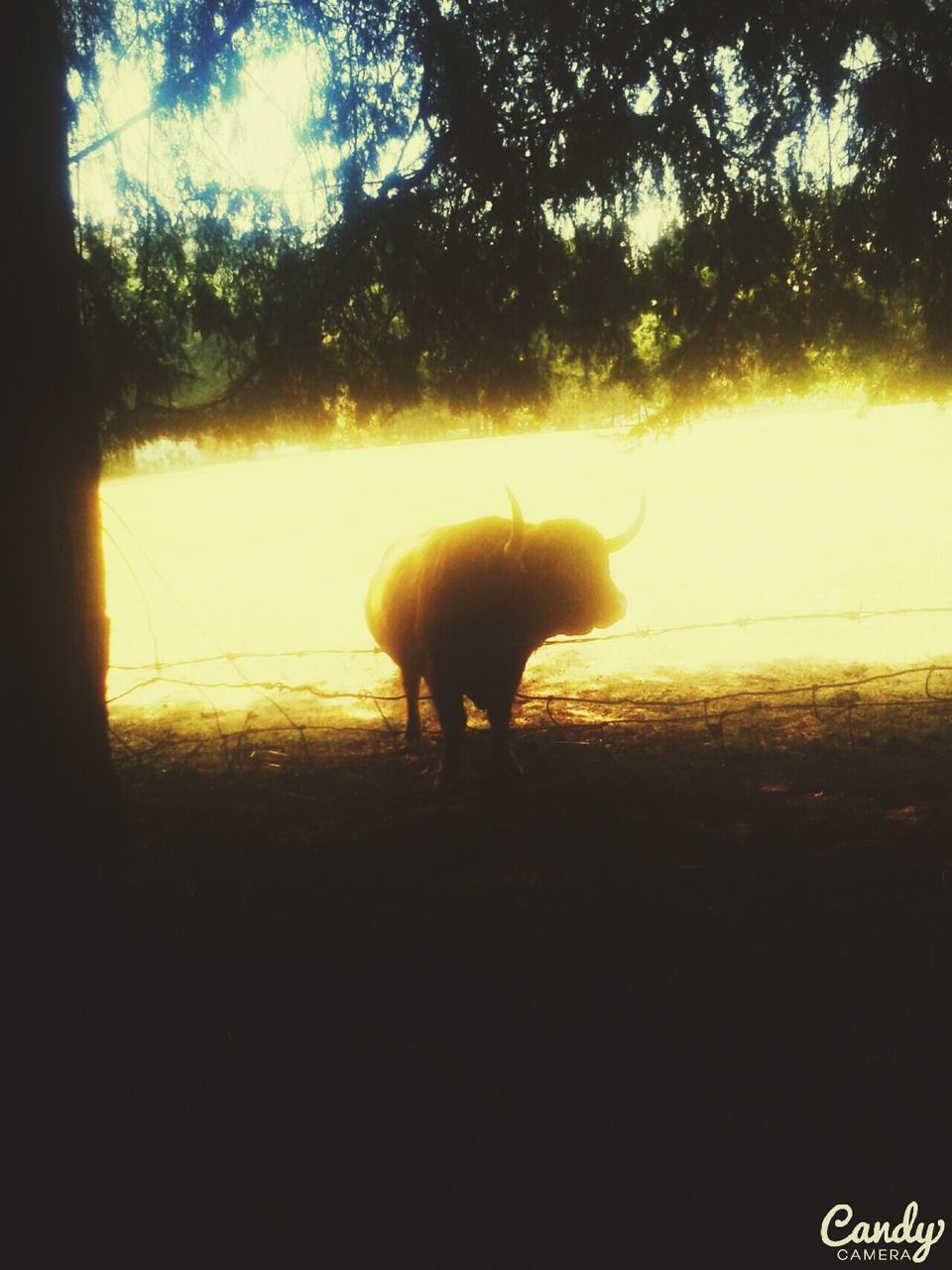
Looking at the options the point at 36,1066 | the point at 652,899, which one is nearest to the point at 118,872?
the point at 36,1066

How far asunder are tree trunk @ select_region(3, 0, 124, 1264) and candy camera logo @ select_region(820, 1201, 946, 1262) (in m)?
1.63

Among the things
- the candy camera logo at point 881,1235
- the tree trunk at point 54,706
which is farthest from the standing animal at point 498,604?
the candy camera logo at point 881,1235

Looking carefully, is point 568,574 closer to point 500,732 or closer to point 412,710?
point 500,732

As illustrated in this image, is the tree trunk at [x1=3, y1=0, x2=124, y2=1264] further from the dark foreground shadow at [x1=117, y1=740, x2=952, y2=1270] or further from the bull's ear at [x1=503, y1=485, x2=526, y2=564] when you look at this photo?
the bull's ear at [x1=503, y1=485, x2=526, y2=564]

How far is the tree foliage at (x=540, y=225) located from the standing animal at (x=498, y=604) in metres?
0.91

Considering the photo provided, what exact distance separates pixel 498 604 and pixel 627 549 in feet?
34.8

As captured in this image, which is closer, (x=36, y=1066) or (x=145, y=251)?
(x=36, y=1066)

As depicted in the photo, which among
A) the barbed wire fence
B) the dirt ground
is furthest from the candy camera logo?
the barbed wire fence

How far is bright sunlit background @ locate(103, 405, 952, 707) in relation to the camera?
864cm

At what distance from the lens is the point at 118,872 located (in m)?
1.90

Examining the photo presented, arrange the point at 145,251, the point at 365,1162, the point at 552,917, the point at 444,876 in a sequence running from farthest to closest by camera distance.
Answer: the point at 145,251 → the point at 444,876 → the point at 552,917 → the point at 365,1162

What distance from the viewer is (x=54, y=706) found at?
171cm

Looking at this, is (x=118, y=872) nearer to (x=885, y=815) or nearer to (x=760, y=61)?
(x=885, y=815)

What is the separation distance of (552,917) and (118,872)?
6.54ft
